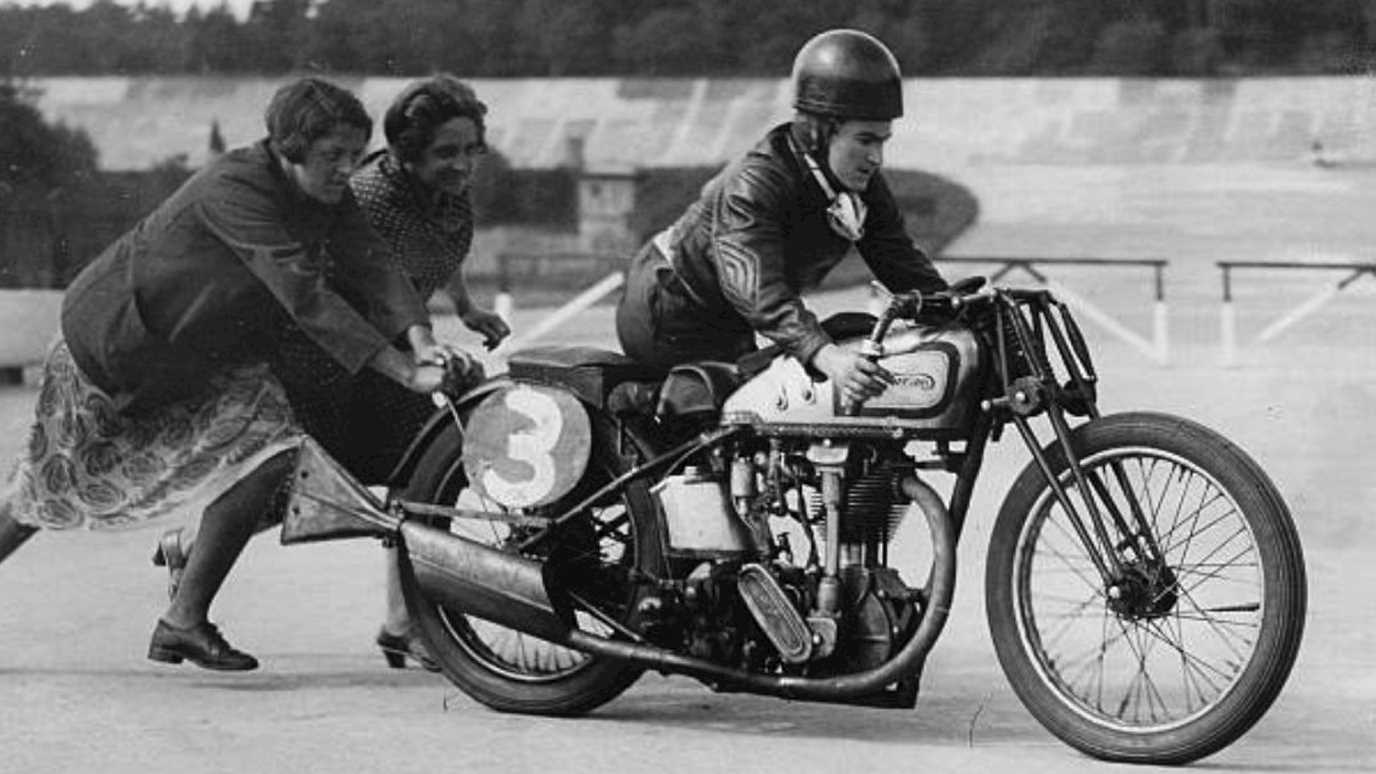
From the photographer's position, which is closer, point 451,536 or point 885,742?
point 885,742

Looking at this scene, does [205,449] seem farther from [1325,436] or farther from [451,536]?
[1325,436]

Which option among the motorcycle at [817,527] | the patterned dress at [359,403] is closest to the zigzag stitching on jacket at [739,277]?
the motorcycle at [817,527]

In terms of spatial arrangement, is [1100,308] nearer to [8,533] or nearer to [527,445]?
[8,533]

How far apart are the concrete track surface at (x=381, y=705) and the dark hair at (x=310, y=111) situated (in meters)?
1.19

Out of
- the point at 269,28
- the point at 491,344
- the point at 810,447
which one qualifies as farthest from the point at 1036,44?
the point at 810,447

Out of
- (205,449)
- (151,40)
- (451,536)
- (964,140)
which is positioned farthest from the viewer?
(964,140)

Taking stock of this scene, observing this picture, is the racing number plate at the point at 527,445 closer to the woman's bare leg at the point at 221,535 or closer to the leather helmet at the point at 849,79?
the woman's bare leg at the point at 221,535

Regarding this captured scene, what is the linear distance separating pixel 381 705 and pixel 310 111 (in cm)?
134

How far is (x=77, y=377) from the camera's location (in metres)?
7.66

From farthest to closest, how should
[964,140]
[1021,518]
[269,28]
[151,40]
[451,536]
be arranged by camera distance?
[964,140]
[151,40]
[269,28]
[451,536]
[1021,518]

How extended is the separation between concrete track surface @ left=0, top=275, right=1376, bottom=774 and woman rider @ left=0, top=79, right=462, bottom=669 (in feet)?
1.01

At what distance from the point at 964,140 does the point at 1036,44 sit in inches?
105

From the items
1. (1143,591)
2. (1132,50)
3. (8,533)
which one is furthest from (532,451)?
(1132,50)

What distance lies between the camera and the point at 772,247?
21.2 ft
